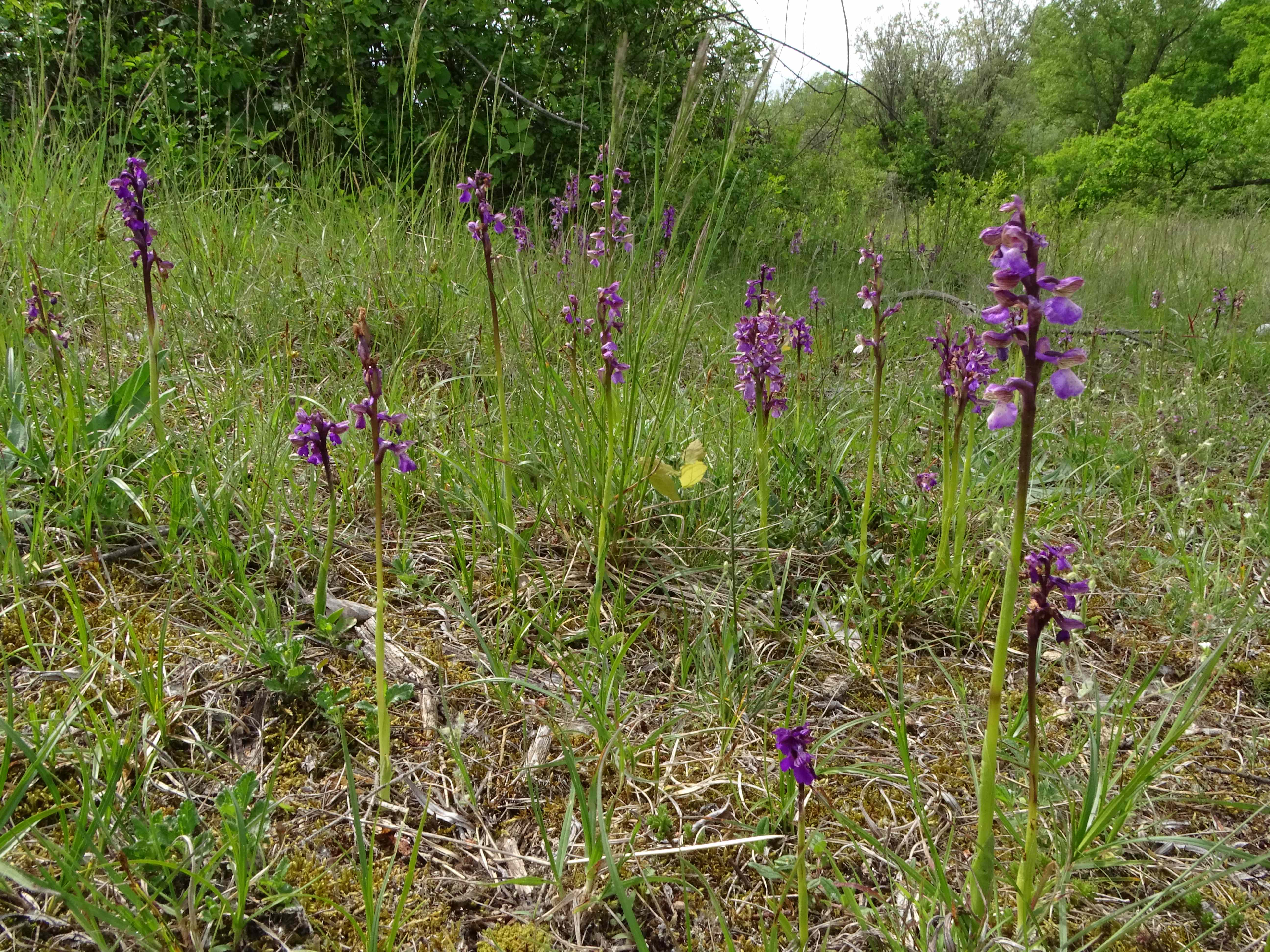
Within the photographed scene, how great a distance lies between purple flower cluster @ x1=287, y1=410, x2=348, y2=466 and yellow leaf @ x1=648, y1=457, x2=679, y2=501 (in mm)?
897

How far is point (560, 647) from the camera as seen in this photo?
6.38 ft

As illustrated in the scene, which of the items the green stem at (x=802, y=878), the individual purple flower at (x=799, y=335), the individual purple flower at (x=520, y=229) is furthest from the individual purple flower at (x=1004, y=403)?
the individual purple flower at (x=520, y=229)

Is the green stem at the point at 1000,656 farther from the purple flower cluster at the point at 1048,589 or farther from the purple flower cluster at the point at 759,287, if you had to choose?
the purple flower cluster at the point at 759,287

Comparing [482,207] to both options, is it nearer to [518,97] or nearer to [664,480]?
[664,480]

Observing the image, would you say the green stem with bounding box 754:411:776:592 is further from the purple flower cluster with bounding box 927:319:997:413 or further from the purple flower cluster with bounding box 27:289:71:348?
the purple flower cluster with bounding box 27:289:71:348

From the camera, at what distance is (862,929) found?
123cm

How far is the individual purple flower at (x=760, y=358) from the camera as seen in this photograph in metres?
2.24

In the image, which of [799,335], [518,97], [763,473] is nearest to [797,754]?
[763,473]

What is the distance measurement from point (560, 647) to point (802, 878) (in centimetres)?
94

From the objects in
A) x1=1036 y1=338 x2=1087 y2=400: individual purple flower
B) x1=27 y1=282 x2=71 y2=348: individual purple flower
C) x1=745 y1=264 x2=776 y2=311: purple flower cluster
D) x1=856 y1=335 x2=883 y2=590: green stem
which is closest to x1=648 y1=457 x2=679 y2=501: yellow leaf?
x1=856 y1=335 x2=883 y2=590: green stem

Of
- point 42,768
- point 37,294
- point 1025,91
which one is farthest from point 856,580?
point 1025,91

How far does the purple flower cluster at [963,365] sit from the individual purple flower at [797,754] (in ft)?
4.44

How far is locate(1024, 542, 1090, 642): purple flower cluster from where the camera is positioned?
115cm

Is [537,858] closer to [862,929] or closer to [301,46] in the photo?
[862,929]
